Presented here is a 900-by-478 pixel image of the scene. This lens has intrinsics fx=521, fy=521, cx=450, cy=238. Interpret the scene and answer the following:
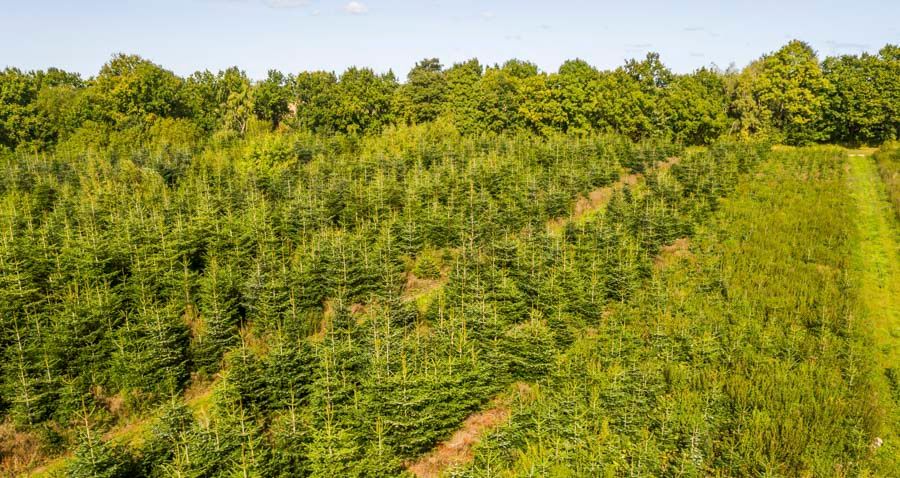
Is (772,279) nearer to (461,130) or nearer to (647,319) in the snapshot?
(647,319)

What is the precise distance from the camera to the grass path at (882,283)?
1703cm

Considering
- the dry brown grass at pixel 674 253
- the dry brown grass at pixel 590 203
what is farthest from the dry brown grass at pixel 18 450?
the dry brown grass at pixel 674 253

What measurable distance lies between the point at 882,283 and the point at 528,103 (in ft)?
157

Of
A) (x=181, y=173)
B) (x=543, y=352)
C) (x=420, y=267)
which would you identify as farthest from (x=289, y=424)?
(x=181, y=173)

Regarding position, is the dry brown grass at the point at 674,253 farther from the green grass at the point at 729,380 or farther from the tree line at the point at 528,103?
the tree line at the point at 528,103

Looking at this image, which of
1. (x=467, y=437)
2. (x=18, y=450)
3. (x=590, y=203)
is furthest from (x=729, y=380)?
(x=590, y=203)

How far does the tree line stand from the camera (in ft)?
202

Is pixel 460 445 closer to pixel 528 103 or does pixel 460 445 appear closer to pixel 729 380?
pixel 729 380

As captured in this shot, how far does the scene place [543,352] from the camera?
17.3m

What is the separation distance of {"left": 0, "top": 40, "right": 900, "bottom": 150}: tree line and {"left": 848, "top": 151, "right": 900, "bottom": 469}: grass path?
915 inches

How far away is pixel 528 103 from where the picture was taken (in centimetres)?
6781

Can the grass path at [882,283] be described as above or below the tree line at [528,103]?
below

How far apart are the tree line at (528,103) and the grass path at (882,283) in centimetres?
2325

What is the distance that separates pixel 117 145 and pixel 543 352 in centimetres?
5370
